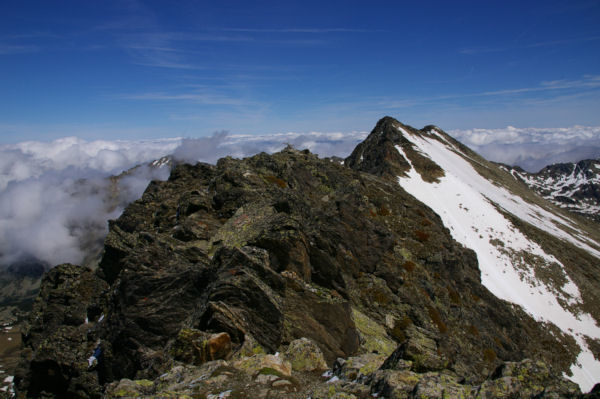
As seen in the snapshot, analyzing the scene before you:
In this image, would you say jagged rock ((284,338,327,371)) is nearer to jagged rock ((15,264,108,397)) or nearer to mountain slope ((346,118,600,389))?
jagged rock ((15,264,108,397))

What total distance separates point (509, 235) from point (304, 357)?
71.1 m

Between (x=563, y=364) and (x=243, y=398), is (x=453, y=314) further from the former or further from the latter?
(x=243, y=398)

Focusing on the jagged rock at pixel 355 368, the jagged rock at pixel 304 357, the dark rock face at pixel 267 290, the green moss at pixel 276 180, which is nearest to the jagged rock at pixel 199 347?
the dark rock face at pixel 267 290

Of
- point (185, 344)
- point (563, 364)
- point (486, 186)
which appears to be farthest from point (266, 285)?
point (486, 186)

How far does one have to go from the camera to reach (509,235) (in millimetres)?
68000

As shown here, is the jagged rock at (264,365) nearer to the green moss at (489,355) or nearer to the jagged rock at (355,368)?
the jagged rock at (355,368)

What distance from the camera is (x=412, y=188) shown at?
7325 centimetres

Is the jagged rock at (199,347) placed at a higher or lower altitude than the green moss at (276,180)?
lower

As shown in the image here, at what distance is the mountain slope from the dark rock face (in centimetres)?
757

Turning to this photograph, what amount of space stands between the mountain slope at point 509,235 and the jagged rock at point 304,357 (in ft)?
157

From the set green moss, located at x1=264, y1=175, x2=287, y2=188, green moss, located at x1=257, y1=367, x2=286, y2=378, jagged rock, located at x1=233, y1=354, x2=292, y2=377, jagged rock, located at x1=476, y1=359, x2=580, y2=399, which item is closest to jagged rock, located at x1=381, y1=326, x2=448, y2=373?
jagged rock, located at x1=476, y1=359, x2=580, y2=399

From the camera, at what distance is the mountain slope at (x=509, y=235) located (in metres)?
52.3

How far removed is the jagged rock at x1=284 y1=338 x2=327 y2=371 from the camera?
1266 cm

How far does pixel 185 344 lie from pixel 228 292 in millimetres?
2804
